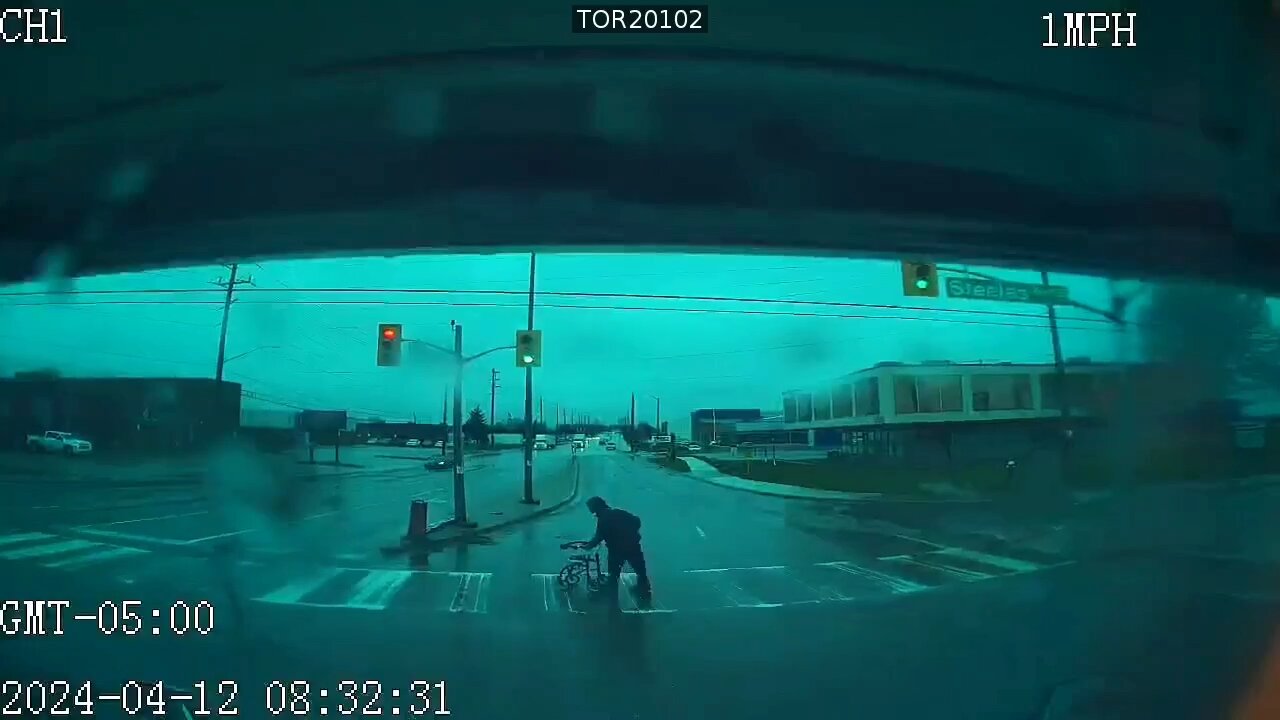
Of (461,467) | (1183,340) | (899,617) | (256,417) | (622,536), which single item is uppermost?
Result: (1183,340)

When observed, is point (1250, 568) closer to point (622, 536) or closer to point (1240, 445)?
point (1240, 445)

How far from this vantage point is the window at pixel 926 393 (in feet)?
10.7

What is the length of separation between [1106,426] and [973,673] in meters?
1.76

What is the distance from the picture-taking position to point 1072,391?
3.63 m

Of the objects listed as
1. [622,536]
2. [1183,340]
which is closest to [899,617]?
[622,536]

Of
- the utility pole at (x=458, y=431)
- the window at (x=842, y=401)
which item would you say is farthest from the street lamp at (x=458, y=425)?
the window at (x=842, y=401)

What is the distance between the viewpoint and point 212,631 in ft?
9.35

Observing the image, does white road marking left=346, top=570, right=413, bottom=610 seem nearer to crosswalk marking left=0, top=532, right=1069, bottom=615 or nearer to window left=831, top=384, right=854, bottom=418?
crosswalk marking left=0, top=532, right=1069, bottom=615

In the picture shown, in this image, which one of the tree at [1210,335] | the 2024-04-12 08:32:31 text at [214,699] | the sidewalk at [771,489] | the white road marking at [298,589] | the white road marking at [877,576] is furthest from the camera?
the tree at [1210,335]

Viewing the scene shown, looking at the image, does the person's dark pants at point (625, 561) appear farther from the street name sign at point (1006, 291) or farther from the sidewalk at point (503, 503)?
the street name sign at point (1006, 291)

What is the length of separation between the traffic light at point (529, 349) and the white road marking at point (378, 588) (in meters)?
1.04

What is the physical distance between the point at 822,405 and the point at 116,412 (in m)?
3.38
